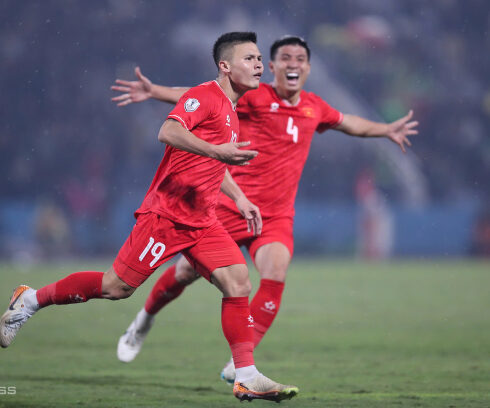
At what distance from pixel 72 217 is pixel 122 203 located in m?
1.25

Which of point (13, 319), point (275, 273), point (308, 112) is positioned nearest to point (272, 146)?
point (308, 112)

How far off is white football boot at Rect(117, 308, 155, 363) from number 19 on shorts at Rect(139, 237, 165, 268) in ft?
5.50

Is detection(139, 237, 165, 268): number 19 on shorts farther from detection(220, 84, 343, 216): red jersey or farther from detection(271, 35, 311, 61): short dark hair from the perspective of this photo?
detection(271, 35, 311, 61): short dark hair

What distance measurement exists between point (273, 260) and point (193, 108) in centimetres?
159

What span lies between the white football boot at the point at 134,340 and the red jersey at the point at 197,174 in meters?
1.74

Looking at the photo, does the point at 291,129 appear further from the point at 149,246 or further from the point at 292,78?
the point at 149,246

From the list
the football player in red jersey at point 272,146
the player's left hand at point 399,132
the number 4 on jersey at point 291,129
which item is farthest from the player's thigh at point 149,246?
the player's left hand at point 399,132

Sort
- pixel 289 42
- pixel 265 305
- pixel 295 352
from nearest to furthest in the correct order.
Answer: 1. pixel 265 305
2. pixel 289 42
3. pixel 295 352

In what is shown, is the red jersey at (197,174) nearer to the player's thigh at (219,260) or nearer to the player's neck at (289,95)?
the player's thigh at (219,260)

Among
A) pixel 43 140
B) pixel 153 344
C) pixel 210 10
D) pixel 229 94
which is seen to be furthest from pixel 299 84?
pixel 210 10

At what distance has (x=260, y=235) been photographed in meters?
5.89

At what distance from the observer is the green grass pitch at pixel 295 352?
5.07 meters

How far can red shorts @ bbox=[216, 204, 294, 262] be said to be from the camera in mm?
5840

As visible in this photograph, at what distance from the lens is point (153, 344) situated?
7.57 m
